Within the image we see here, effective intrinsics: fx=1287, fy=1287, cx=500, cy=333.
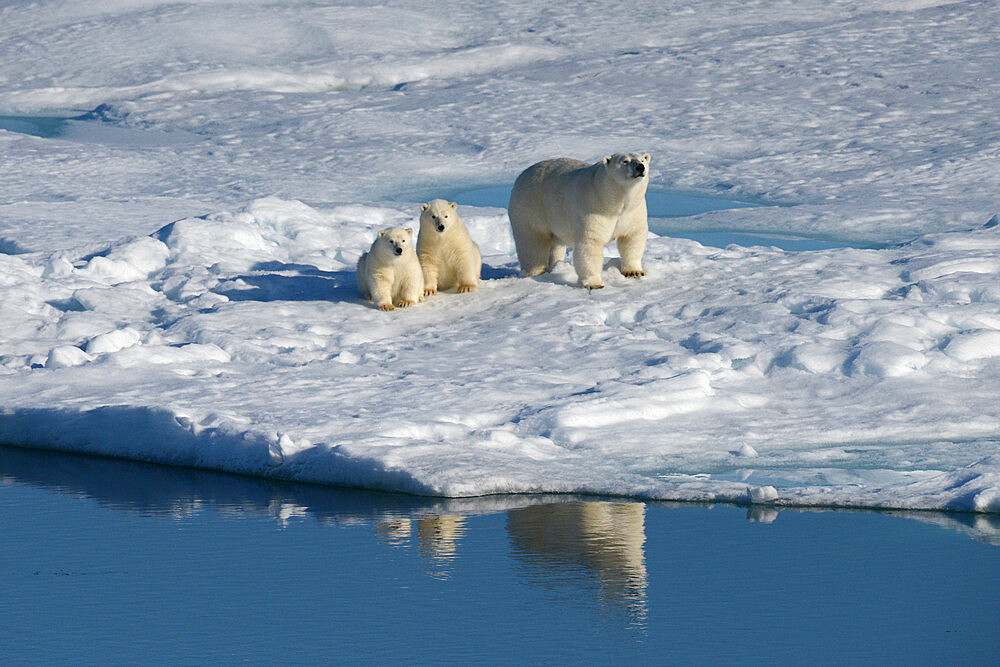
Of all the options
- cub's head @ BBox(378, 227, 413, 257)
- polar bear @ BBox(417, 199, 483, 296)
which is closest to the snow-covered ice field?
polar bear @ BBox(417, 199, 483, 296)

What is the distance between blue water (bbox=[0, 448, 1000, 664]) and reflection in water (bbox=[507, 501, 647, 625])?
1cm

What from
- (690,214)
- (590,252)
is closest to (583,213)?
(590,252)

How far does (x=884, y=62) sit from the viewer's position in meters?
16.9

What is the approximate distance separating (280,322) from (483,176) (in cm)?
631

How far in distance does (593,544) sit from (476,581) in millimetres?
530

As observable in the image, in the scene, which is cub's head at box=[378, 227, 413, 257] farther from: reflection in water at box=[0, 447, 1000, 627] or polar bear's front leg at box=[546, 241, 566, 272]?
reflection in water at box=[0, 447, 1000, 627]

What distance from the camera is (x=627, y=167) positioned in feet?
25.7

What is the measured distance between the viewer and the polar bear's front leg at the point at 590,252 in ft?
26.6

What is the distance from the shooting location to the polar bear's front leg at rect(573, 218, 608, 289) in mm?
8094

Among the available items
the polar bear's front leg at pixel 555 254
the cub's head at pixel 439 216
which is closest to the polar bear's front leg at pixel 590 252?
the polar bear's front leg at pixel 555 254

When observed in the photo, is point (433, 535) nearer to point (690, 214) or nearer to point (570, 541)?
point (570, 541)

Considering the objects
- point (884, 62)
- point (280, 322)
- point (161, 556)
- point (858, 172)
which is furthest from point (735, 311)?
point (884, 62)

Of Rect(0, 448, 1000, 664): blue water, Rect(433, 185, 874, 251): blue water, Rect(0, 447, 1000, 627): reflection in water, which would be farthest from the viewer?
Rect(433, 185, 874, 251): blue water

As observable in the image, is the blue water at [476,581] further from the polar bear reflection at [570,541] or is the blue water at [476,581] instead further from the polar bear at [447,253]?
the polar bear at [447,253]
